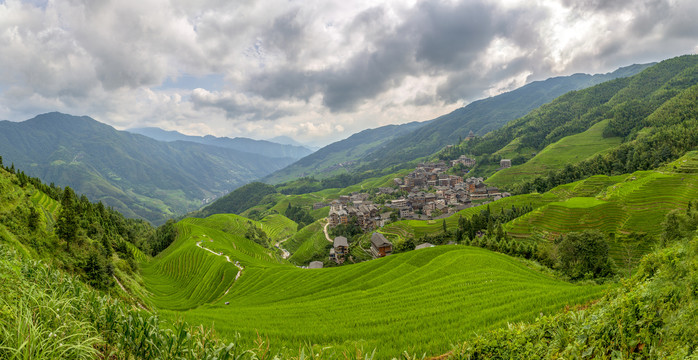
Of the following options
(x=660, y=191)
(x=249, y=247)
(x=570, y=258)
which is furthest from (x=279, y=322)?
(x=660, y=191)

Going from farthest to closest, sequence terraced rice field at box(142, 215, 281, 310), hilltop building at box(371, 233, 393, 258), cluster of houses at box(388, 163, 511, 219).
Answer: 1. cluster of houses at box(388, 163, 511, 219)
2. hilltop building at box(371, 233, 393, 258)
3. terraced rice field at box(142, 215, 281, 310)

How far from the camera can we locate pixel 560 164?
377 ft

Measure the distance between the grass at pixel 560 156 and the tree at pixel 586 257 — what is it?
319 ft

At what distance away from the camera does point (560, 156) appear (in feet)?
402

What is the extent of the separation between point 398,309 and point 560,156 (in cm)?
14677

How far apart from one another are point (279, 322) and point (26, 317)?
11.2 metres

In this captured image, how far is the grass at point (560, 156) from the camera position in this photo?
381 ft

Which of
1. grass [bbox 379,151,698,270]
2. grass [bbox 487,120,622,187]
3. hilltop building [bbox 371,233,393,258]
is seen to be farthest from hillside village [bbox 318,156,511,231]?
grass [bbox 379,151,698,270]

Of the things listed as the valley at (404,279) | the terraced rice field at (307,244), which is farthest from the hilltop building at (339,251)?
the terraced rice field at (307,244)

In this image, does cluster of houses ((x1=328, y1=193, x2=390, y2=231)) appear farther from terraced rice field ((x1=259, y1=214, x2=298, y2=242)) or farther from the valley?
terraced rice field ((x1=259, y1=214, x2=298, y2=242))

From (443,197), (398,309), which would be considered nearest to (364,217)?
(443,197)

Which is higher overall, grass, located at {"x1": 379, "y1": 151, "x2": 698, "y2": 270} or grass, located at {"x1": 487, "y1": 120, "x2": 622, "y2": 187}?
grass, located at {"x1": 487, "y1": 120, "x2": 622, "y2": 187}

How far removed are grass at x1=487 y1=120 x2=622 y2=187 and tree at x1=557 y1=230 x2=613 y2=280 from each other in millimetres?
97327

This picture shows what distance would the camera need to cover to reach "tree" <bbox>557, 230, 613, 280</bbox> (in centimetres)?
2753
